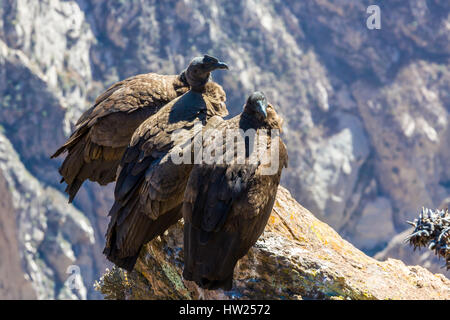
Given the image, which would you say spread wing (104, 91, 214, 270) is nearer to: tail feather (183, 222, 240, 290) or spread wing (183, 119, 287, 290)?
spread wing (183, 119, 287, 290)

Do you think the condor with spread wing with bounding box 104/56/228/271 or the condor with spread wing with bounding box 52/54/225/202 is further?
the condor with spread wing with bounding box 52/54/225/202

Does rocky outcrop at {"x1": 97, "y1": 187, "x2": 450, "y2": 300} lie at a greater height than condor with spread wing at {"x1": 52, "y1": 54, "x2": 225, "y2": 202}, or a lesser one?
Answer: lesser

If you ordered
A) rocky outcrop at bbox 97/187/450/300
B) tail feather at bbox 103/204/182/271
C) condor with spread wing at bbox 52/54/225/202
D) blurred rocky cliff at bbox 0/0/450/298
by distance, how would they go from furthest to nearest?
blurred rocky cliff at bbox 0/0/450/298 → condor with spread wing at bbox 52/54/225/202 → tail feather at bbox 103/204/182/271 → rocky outcrop at bbox 97/187/450/300

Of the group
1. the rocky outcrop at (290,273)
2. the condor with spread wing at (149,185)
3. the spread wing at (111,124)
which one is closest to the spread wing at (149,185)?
the condor with spread wing at (149,185)

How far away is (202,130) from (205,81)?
1.51 metres

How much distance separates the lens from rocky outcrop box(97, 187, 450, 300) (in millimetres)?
7562

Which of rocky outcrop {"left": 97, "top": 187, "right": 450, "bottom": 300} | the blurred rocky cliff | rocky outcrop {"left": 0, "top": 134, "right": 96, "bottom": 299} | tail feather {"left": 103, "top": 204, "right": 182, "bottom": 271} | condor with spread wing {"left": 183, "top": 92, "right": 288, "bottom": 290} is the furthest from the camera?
the blurred rocky cliff

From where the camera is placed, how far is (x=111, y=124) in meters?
9.46

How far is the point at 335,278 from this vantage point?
297 inches

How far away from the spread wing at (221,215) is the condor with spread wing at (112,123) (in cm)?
263

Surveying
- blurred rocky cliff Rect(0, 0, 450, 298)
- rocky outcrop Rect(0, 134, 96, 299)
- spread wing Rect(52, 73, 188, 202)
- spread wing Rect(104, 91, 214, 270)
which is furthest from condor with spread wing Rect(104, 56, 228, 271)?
blurred rocky cliff Rect(0, 0, 450, 298)

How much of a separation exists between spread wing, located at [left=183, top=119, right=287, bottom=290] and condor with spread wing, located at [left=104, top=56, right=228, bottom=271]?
549 mm

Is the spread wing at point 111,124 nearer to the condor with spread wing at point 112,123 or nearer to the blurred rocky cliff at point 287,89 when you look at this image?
the condor with spread wing at point 112,123
